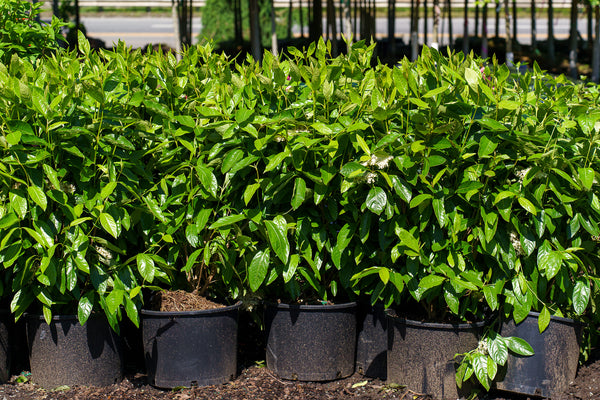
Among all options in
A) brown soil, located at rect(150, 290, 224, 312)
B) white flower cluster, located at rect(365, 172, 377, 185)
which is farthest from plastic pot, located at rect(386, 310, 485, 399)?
brown soil, located at rect(150, 290, 224, 312)

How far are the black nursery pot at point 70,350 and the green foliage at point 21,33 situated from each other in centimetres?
164

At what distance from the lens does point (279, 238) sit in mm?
3068

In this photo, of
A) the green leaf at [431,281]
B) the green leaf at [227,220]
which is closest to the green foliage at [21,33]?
the green leaf at [227,220]

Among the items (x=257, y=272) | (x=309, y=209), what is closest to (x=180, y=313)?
(x=257, y=272)

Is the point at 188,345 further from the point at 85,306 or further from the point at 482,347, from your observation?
the point at 482,347

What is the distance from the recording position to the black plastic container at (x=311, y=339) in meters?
3.29

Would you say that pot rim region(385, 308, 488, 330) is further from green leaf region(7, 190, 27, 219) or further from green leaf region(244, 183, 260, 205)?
green leaf region(7, 190, 27, 219)

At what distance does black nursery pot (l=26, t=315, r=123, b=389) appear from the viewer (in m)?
3.23

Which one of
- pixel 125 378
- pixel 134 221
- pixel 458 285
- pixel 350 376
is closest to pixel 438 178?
pixel 458 285

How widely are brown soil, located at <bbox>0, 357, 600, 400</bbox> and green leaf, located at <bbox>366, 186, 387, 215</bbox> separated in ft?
3.11

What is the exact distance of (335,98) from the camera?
10.5ft

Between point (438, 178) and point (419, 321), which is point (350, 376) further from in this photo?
point (438, 178)

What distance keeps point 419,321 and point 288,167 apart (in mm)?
983

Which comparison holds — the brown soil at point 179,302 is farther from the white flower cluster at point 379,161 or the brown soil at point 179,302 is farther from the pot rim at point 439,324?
the white flower cluster at point 379,161
